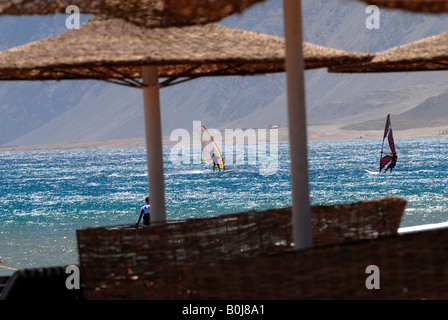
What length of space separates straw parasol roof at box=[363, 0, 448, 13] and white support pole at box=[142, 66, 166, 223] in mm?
2836

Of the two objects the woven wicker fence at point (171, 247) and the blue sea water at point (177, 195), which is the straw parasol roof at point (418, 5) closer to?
→ the woven wicker fence at point (171, 247)

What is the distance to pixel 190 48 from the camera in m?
5.80

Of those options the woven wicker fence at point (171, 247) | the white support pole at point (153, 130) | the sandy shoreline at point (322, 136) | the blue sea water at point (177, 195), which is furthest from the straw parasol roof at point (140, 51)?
the sandy shoreline at point (322, 136)

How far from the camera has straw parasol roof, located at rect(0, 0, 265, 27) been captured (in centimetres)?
495

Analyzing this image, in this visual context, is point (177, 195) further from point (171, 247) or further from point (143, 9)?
point (171, 247)

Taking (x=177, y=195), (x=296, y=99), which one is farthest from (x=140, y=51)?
(x=177, y=195)

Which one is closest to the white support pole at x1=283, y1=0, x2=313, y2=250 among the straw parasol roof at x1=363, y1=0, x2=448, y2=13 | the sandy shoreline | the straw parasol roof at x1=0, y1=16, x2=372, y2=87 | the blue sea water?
the straw parasol roof at x1=363, y1=0, x2=448, y2=13

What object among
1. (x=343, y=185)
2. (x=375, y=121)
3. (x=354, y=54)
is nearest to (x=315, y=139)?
(x=375, y=121)

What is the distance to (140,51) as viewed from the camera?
5.58m

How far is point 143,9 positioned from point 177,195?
164 ft
